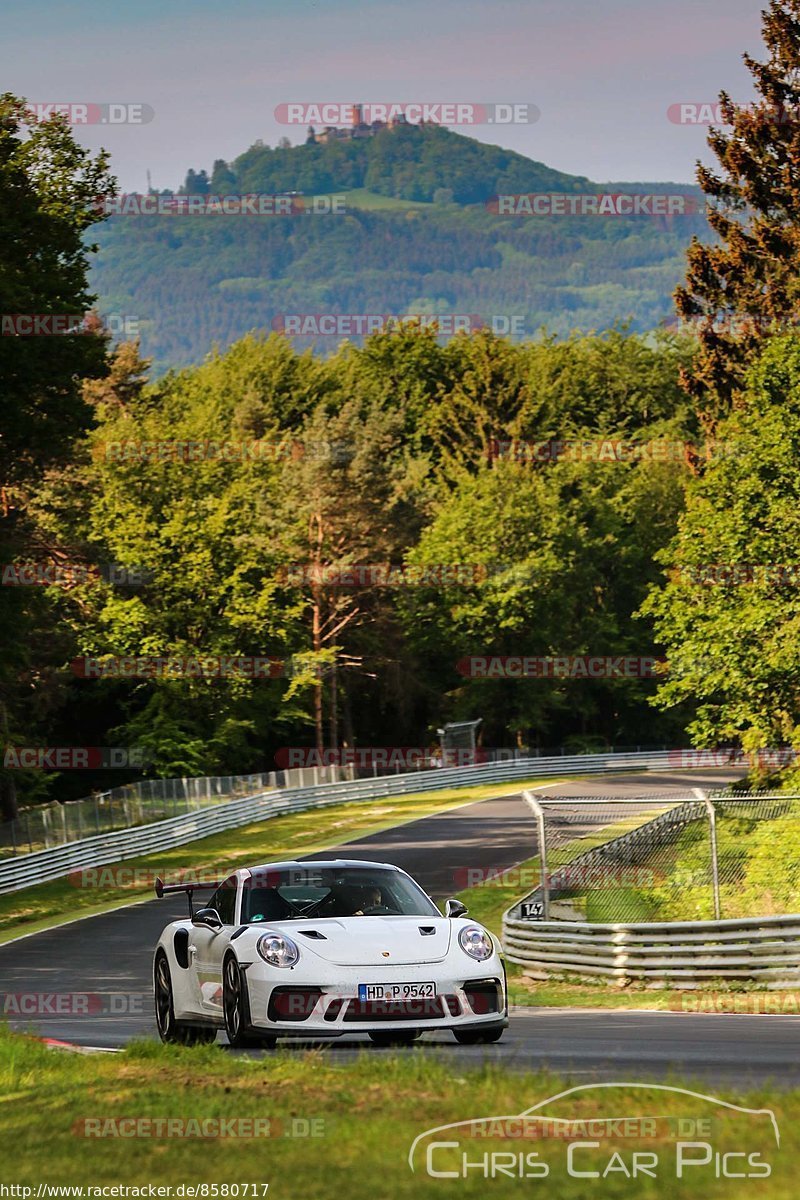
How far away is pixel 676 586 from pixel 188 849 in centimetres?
1669

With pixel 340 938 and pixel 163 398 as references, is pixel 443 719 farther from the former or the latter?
pixel 340 938

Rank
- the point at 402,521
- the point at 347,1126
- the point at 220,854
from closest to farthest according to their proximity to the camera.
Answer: the point at 347,1126
the point at 220,854
the point at 402,521

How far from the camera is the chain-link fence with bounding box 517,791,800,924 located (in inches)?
987

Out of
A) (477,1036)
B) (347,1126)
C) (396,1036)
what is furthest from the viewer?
(396,1036)

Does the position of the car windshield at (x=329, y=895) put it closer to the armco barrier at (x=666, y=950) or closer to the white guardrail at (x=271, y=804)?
the armco barrier at (x=666, y=950)

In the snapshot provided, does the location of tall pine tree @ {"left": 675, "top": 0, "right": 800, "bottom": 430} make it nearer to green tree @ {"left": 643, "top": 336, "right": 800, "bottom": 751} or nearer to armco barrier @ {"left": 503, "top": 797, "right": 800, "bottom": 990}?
green tree @ {"left": 643, "top": 336, "right": 800, "bottom": 751}

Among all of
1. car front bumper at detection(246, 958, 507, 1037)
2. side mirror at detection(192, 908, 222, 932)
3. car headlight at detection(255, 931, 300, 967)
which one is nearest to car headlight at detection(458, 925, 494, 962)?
car front bumper at detection(246, 958, 507, 1037)

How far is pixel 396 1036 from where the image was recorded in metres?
12.5

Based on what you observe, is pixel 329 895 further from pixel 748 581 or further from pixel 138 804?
pixel 138 804

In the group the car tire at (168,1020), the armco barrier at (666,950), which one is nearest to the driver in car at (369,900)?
the car tire at (168,1020)

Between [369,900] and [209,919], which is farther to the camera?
[209,919]

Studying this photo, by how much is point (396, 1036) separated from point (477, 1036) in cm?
63

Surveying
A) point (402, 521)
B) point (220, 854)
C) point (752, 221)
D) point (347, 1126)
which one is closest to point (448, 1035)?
point (347, 1126)

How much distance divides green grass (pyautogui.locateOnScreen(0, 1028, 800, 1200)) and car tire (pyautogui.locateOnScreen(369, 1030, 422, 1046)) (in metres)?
1.30
